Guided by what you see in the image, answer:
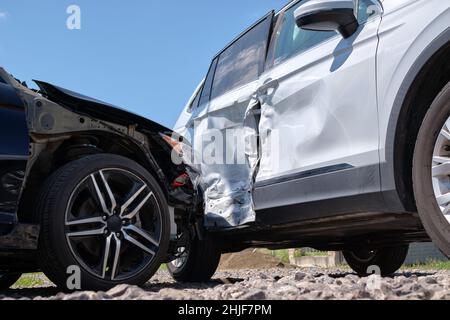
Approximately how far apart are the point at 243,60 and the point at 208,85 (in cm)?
69

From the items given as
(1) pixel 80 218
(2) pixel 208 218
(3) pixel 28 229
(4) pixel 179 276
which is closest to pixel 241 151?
(2) pixel 208 218

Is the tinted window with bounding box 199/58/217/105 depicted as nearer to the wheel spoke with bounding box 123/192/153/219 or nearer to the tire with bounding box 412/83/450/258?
the wheel spoke with bounding box 123/192/153/219

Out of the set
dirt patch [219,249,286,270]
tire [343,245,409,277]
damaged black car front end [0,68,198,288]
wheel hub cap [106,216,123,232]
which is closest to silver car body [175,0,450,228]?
damaged black car front end [0,68,198,288]

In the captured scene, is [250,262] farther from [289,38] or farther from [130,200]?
[130,200]

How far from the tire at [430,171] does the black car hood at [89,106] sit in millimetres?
1770

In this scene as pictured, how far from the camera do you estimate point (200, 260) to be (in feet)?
15.4

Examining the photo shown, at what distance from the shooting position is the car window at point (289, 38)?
12.6 feet

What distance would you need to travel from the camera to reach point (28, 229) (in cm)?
296

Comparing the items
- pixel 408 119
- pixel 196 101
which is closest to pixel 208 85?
pixel 196 101

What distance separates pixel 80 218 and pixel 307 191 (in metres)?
1.36

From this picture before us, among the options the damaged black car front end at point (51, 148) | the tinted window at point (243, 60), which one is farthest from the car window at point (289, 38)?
the damaged black car front end at point (51, 148)

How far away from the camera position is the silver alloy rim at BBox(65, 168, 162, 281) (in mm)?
3193

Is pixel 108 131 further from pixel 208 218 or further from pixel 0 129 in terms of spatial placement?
pixel 208 218
